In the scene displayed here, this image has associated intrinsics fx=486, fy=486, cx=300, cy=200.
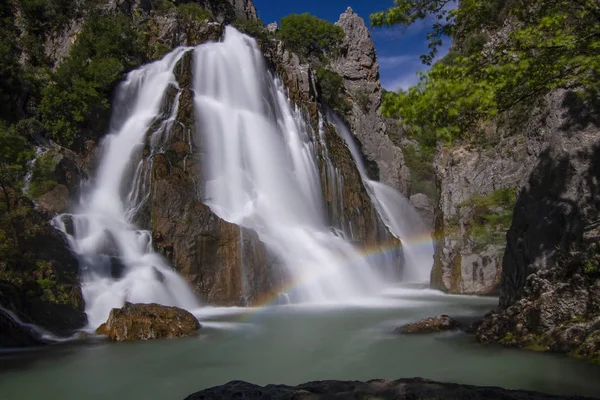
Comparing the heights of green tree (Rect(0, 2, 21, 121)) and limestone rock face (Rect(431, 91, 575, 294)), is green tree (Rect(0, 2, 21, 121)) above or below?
above

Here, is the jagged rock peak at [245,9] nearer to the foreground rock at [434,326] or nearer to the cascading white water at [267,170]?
the cascading white water at [267,170]

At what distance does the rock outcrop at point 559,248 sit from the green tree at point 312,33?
46.9 meters

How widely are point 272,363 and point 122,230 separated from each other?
1129 cm

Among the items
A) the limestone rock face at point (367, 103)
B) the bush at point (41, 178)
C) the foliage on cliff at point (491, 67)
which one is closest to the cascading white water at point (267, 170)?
the bush at point (41, 178)

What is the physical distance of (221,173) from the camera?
24891 millimetres

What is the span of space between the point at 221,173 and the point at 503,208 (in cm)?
1358

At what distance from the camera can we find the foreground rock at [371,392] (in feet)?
12.1

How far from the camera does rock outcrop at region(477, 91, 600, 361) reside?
742cm

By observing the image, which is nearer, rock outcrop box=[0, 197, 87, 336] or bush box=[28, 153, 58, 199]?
rock outcrop box=[0, 197, 87, 336]

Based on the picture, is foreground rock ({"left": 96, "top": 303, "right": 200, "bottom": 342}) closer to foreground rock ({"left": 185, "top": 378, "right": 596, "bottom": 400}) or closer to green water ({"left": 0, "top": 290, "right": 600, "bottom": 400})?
green water ({"left": 0, "top": 290, "right": 600, "bottom": 400})

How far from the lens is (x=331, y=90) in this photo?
44.6m

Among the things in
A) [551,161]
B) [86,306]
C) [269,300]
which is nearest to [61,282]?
[86,306]

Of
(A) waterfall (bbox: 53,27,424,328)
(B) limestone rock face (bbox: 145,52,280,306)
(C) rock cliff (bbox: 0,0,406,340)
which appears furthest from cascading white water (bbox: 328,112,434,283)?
(B) limestone rock face (bbox: 145,52,280,306)

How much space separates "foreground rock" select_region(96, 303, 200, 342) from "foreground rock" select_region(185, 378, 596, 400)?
24.9 feet
